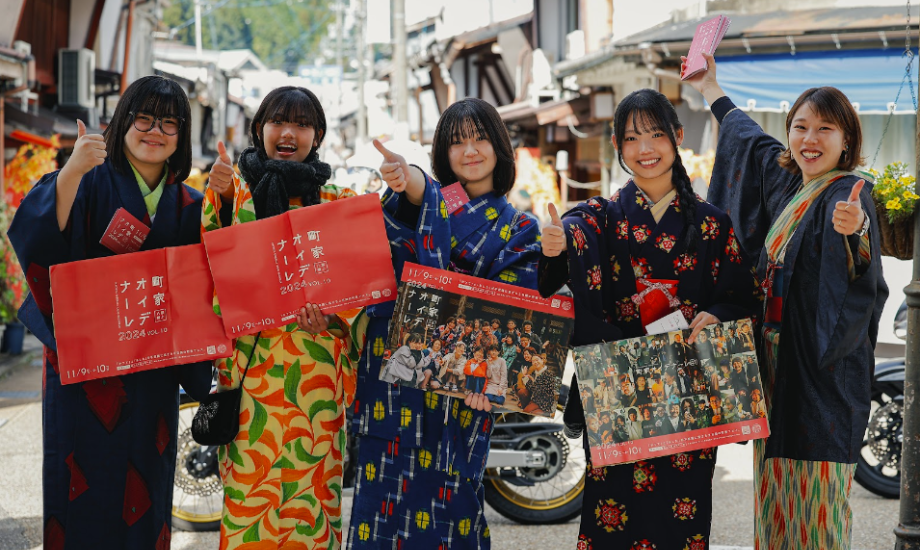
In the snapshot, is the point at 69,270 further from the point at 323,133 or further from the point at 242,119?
the point at 242,119

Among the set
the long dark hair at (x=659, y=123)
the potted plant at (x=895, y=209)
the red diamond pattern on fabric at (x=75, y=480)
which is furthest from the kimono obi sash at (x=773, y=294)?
the red diamond pattern on fabric at (x=75, y=480)

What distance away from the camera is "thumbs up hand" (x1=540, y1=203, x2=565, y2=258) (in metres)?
2.87

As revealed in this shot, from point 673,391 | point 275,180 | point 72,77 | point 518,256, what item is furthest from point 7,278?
point 673,391

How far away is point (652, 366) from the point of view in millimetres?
2943

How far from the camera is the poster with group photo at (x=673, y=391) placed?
2918 millimetres

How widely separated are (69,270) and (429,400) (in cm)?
131

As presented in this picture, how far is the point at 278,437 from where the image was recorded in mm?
3184

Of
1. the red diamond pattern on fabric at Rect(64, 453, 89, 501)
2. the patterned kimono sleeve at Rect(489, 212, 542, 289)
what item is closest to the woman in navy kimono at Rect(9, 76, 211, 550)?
the red diamond pattern on fabric at Rect(64, 453, 89, 501)

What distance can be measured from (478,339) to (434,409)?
33cm

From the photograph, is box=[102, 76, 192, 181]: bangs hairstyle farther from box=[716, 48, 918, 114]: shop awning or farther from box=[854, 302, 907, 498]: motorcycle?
box=[716, 48, 918, 114]: shop awning

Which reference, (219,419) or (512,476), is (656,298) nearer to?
(219,419)

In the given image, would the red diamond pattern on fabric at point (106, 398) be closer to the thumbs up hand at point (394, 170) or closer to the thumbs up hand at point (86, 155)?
the thumbs up hand at point (86, 155)

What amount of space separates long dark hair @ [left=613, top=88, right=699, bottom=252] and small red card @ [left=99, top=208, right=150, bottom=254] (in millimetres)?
1715

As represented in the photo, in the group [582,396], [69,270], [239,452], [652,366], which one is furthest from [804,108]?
[69,270]
